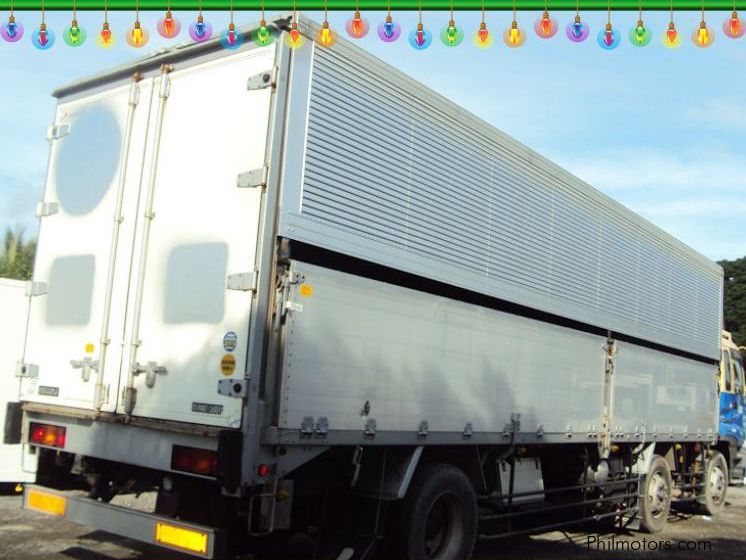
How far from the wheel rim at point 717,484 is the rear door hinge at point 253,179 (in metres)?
10.1

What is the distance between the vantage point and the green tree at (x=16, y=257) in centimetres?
2472

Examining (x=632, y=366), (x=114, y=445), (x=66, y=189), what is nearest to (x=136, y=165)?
(x=66, y=189)

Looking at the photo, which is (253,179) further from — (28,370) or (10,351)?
(10,351)

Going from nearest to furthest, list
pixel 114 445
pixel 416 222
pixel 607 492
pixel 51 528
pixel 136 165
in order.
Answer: pixel 114 445 → pixel 136 165 → pixel 416 222 → pixel 51 528 → pixel 607 492

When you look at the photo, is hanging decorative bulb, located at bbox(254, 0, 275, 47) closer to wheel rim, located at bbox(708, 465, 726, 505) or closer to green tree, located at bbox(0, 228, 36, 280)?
wheel rim, located at bbox(708, 465, 726, 505)

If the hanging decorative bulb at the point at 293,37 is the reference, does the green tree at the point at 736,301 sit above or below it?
above

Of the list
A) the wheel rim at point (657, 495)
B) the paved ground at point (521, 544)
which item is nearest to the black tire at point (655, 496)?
the wheel rim at point (657, 495)

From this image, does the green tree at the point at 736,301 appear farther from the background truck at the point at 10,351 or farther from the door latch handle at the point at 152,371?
the door latch handle at the point at 152,371

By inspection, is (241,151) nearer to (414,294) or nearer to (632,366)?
(414,294)

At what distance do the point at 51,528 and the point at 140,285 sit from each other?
3.66m

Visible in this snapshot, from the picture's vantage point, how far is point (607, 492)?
991 cm

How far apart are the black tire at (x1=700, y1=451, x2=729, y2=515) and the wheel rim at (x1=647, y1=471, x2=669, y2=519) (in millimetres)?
1772

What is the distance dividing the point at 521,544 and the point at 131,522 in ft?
16.7

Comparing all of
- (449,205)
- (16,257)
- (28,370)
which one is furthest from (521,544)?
(16,257)
